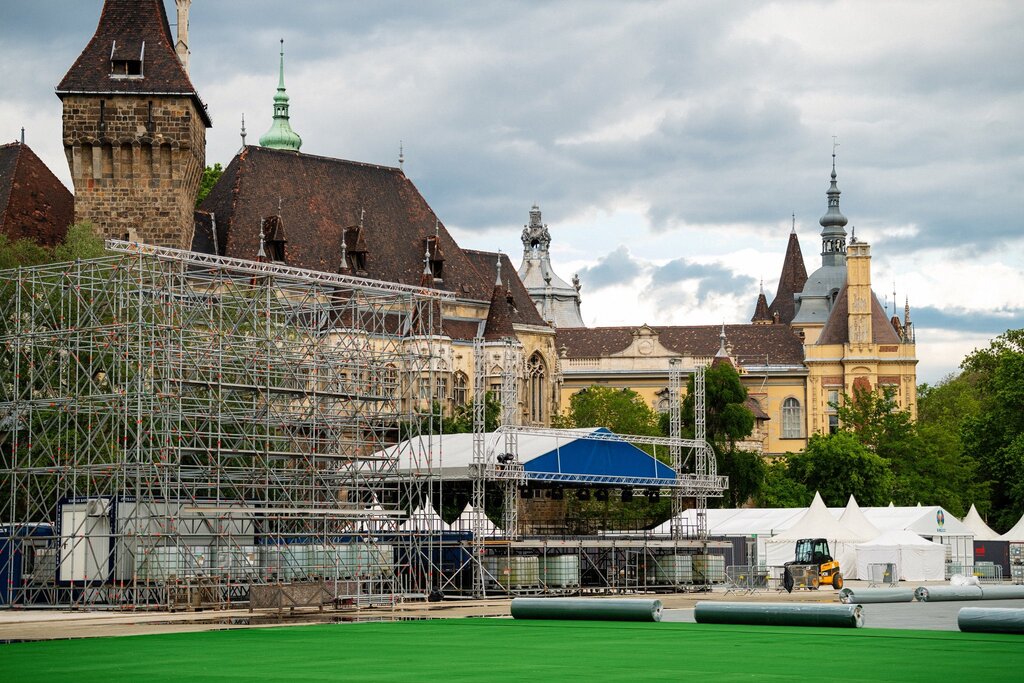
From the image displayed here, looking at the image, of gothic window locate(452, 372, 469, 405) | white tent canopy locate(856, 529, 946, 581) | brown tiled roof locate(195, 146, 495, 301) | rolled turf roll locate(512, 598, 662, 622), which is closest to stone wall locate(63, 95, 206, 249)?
brown tiled roof locate(195, 146, 495, 301)

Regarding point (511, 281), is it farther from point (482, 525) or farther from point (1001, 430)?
point (482, 525)

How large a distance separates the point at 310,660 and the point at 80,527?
662 inches

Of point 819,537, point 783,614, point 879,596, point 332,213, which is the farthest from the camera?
point 332,213

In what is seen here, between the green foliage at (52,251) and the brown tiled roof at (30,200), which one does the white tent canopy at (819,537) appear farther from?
the brown tiled roof at (30,200)

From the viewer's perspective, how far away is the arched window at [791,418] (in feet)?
345

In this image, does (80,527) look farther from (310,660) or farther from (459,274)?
(459,274)

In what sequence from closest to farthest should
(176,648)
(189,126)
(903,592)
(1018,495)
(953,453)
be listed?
(176,648)
(903,592)
(189,126)
(1018,495)
(953,453)

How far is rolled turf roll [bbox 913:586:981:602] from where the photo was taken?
28875 mm

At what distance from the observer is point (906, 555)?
46.8 metres

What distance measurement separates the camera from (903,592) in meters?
29.4

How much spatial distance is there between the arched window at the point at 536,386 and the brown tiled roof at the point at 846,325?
1377 inches

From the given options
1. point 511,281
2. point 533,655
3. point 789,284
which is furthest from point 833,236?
point 533,655

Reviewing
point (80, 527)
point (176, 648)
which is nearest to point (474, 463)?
point (80, 527)

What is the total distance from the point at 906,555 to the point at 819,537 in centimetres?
270
